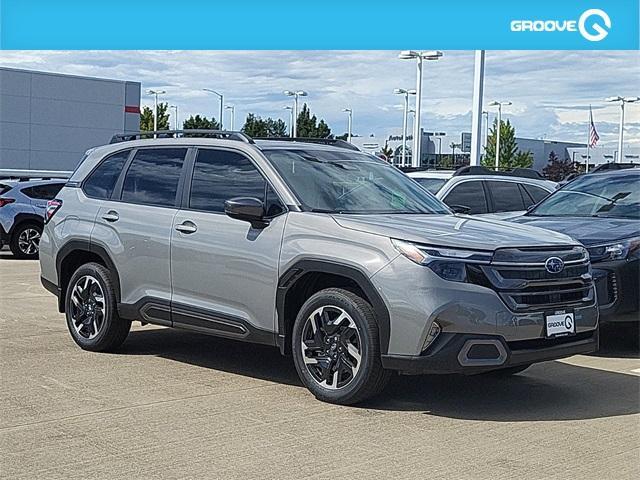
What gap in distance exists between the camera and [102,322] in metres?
8.13

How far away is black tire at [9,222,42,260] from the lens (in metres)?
17.9

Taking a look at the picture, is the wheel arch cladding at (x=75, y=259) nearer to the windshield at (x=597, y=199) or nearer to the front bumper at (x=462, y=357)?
the front bumper at (x=462, y=357)

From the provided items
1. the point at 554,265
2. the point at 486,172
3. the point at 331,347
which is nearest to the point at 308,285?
the point at 331,347

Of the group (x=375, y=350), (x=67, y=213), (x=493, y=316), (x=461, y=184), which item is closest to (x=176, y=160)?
(x=67, y=213)

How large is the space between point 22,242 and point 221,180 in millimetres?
11592

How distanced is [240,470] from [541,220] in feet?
18.5

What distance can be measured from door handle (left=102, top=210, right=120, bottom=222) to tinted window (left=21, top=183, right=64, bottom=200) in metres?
10.5

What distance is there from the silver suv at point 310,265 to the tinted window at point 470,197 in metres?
5.51

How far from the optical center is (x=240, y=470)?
16.4 ft

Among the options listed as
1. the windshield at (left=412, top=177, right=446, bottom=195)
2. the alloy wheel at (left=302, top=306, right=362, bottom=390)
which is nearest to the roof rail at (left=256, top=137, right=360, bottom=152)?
the alloy wheel at (left=302, top=306, right=362, bottom=390)

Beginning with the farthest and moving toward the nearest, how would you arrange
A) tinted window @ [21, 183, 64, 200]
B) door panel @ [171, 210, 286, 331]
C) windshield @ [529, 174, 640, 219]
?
1. tinted window @ [21, 183, 64, 200]
2. windshield @ [529, 174, 640, 219]
3. door panel @ [171, 210, 286, 331]

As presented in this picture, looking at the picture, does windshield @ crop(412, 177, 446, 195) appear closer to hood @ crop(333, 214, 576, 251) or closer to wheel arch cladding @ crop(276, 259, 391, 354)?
hood @ crop(333, 214, 576, 251)

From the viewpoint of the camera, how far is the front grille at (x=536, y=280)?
6129 millimetres

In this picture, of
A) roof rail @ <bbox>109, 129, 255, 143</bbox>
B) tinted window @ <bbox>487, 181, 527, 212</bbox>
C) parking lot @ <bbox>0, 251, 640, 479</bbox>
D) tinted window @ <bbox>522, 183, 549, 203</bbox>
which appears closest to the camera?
parking lot @ <bbox>0, 251, 640, 479</bbox>
